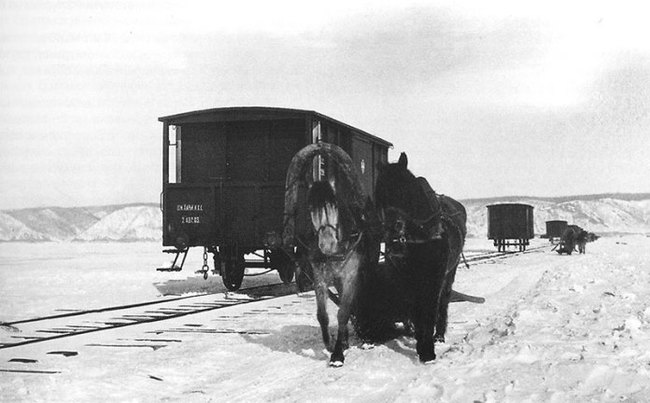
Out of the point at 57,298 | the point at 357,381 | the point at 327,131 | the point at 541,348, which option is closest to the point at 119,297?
the point at 57,298

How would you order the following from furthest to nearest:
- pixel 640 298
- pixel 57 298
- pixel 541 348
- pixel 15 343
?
pixel 57 298 → pixel 640 298 → pixel 15 343 → pixel 541 348

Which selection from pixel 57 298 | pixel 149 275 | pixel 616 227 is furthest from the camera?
pixel 616 227

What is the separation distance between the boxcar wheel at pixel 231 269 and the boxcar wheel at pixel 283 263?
835mm

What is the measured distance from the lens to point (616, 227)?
495 ft

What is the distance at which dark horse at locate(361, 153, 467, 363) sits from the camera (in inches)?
248

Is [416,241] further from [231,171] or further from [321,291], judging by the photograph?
[231,171]

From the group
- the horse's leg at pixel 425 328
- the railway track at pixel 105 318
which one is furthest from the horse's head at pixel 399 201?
the railway track at pixel 105 318

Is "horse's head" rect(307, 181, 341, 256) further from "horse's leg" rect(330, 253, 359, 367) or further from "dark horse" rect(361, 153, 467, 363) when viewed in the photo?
"dark horse" rect(361, 153, 467, 363)

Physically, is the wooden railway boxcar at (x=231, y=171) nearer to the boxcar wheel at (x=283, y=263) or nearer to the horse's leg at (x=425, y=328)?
the boxcar wheel at (x=283, y=263)

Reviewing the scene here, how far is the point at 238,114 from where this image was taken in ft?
48.1

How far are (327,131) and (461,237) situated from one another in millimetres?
7273

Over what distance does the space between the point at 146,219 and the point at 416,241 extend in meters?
134

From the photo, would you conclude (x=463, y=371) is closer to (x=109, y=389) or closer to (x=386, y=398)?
(x=386, y=398)

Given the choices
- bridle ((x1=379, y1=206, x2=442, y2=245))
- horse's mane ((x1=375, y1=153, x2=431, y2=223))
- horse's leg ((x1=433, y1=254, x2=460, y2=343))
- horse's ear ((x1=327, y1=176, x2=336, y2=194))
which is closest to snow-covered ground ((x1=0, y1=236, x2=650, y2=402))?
horse's leg ((x1=433, y1=254, x2=460, y2=343))
